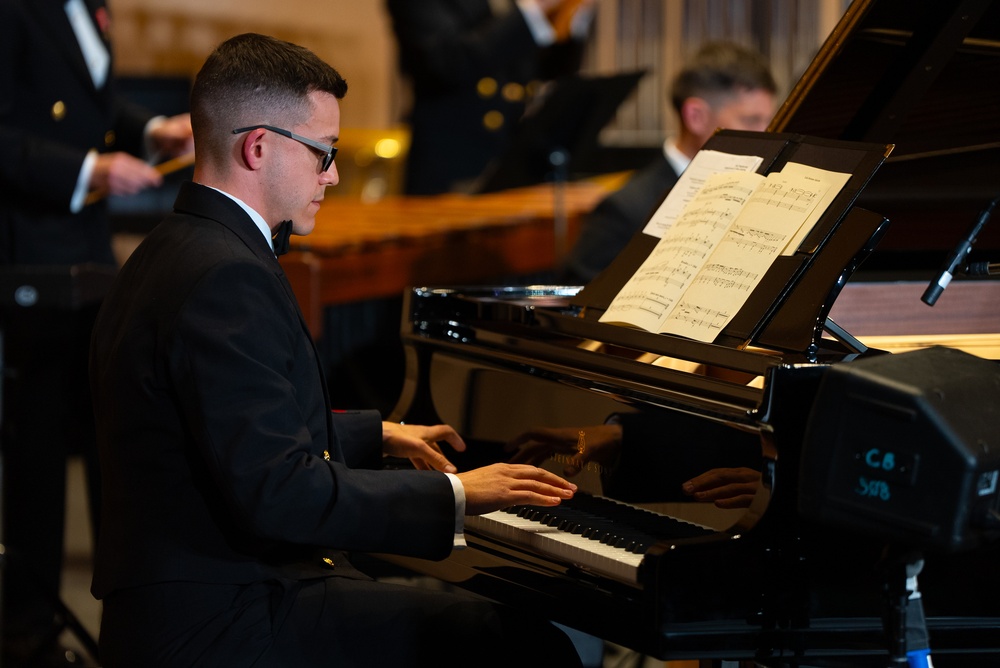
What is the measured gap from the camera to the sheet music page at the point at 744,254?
207 cm

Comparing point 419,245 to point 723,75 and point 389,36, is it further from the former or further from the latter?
point 389,36

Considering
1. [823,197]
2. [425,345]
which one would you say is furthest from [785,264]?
[425,345]

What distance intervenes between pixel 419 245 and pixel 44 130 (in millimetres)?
1156

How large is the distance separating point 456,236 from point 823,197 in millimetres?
2172

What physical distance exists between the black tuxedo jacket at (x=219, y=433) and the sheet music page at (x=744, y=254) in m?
0.53

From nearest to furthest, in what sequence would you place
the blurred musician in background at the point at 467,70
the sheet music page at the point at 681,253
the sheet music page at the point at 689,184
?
the sheet music page at the point at 681,253 < the sheet music page at the point at 689,184 < the blurred musician in background at the point at 467,70

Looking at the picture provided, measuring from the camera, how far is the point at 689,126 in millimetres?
3912

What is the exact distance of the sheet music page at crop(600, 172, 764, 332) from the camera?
2178 millimetres

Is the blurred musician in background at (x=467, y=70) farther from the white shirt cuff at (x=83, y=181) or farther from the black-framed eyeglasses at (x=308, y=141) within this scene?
the black-framed eyeglasses at (x=308, y=141)

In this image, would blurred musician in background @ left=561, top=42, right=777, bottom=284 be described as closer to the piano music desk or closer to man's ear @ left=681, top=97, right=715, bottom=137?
man's ear @ left=681, top=97, right=715, bottom=137

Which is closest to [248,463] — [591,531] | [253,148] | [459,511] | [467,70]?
[459,511]

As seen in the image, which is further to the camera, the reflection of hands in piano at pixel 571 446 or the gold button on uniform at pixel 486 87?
the gold button on uniform at pixel 486 87

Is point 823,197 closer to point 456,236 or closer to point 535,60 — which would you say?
point 456,236

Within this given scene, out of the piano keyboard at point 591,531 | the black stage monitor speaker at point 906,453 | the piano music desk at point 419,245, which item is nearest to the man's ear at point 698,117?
the piano music desk at point 419,245
